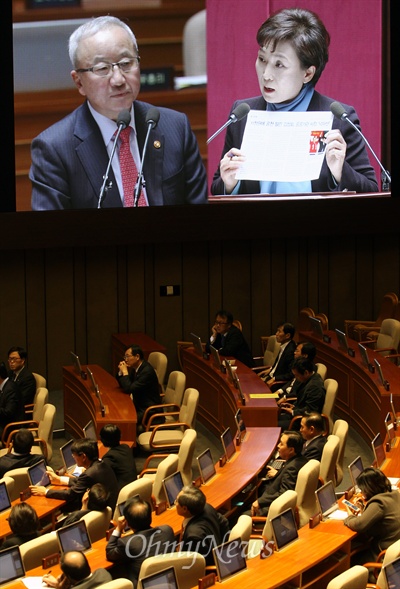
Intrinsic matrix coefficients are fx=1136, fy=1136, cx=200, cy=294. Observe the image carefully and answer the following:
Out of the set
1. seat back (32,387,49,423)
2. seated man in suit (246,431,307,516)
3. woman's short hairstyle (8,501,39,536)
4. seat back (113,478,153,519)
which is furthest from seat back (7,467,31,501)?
seat back (32,387,49,423)

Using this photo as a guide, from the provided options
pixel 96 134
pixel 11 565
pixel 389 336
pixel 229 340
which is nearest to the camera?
pixel 11 565

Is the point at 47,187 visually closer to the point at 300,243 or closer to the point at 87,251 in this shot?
the point at 87,251

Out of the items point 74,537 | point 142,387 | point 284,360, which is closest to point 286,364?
point 284,360

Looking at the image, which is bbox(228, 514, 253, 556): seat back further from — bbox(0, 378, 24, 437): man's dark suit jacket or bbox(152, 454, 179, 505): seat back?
bbox(0, 378, 24, 437): man's dark suit jacket

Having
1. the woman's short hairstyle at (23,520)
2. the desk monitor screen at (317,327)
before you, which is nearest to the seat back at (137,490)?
the woman's short hairstyle at (23,520)

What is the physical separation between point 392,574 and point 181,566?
1197mm

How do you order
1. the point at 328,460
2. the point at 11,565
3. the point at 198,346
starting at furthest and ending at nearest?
the point at 198,346
the point at 328,460
the point at 11,565

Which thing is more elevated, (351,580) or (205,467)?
(205,467)

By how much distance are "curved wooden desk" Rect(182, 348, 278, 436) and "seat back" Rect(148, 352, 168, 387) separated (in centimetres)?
43

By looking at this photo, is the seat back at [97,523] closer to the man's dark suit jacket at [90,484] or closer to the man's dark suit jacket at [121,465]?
the man's dark suit jacket at [90,484]

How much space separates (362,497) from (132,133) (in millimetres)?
6194

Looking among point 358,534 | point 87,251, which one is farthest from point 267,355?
point 358,534

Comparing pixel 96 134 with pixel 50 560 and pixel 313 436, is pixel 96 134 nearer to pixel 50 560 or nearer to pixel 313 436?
pixel 313 436

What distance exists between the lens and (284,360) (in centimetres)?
1169
